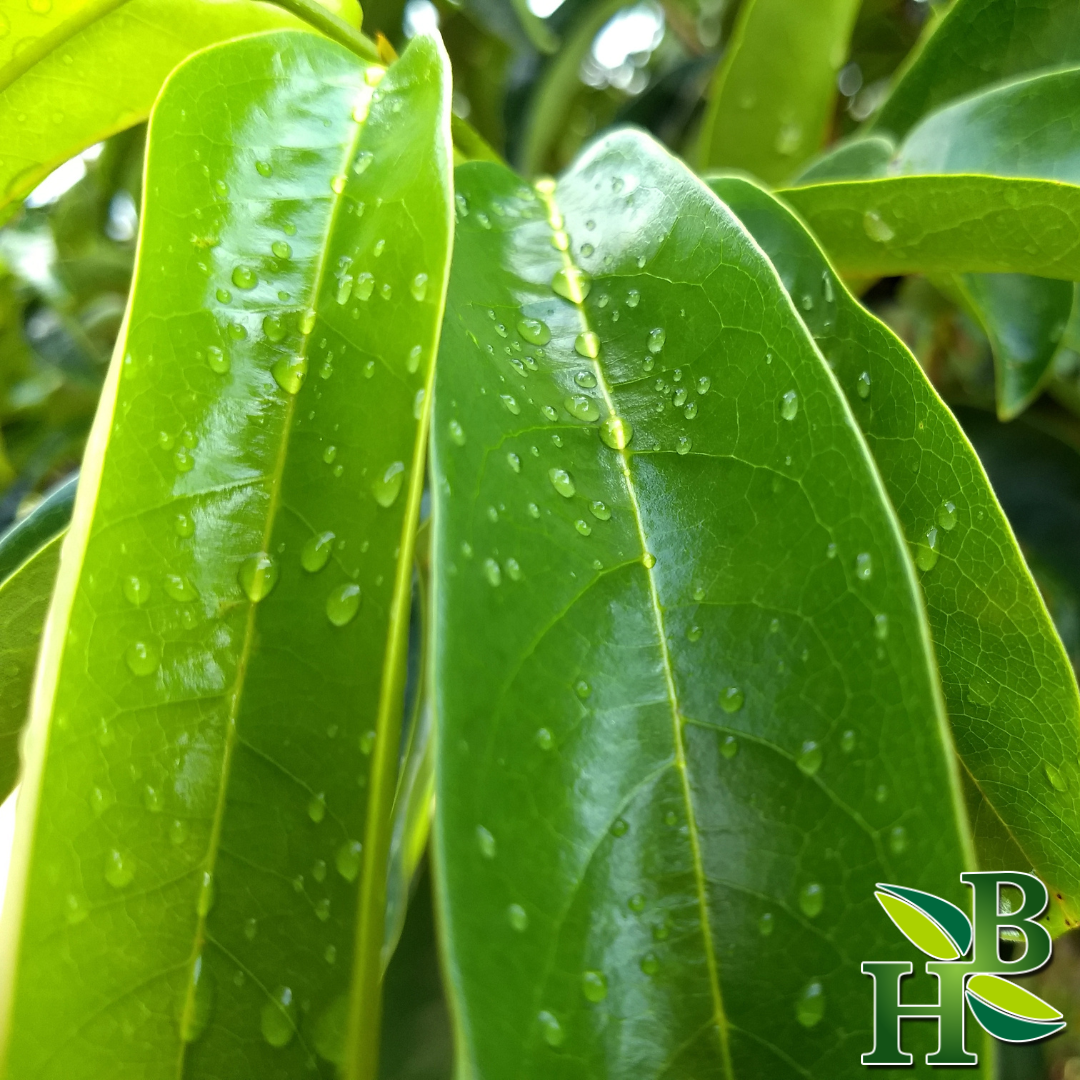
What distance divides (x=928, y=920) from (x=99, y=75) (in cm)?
53

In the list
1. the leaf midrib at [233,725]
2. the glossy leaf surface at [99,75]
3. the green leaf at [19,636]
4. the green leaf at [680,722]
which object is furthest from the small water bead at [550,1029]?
the glossy leaf surface at [99,75]

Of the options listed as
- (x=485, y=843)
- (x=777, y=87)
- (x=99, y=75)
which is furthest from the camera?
(x=777, y=87)

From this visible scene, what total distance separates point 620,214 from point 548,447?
146 mm

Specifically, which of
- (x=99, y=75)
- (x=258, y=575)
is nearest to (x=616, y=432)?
(x=258, y=575)

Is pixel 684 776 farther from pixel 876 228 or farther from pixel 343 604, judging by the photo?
pixel 876 228

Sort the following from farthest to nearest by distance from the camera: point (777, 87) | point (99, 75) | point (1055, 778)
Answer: point (777, 87), point (99, 75), point (1055, 778)

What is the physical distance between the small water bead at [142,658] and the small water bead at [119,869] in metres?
0.06

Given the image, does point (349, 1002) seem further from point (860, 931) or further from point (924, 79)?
point (924, 79)

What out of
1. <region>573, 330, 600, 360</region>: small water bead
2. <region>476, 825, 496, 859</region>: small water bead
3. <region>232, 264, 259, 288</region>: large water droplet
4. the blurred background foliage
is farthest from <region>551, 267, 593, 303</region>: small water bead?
the blurred background foliage

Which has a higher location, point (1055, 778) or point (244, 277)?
point (244, 277)

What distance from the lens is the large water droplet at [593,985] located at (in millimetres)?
236

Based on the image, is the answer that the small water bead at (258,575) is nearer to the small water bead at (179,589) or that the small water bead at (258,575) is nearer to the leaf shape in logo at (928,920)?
the small water bead at (179,589)

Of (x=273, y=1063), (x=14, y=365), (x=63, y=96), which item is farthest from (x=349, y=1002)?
(x=14, y=365)

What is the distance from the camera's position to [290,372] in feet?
1.02
